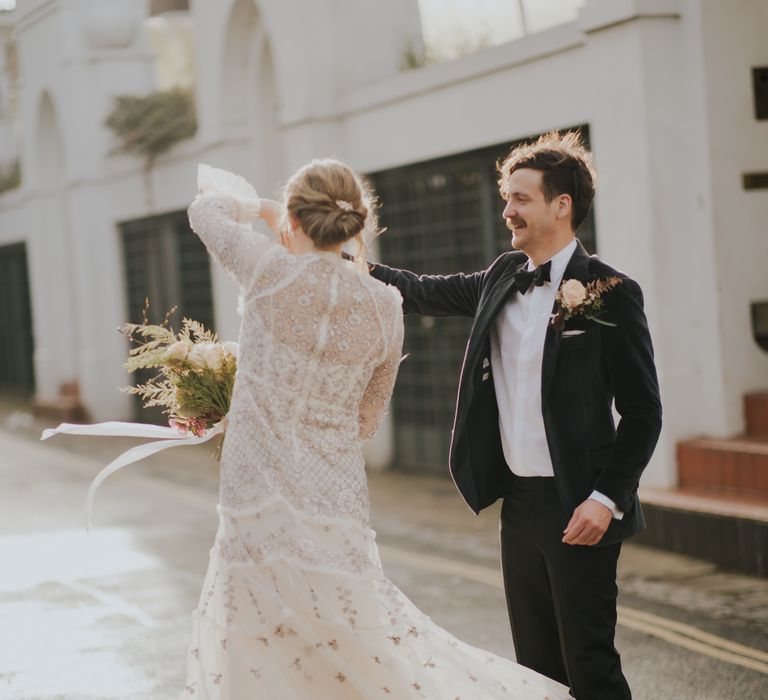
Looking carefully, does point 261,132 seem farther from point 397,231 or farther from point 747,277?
point 747,277

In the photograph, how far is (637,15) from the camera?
837 cm

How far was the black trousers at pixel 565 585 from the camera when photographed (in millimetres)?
3875

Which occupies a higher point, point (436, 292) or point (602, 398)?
point (436, 292)

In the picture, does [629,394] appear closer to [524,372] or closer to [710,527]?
[524,372]

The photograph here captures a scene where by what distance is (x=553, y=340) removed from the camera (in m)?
3.88

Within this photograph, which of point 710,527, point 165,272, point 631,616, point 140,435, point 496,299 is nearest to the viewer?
point 496,299

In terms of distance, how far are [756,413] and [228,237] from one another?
222 inches

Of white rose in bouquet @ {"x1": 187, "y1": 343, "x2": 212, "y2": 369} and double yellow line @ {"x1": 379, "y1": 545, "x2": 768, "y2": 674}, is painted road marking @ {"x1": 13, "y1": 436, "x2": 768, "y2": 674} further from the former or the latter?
white rose in bouquet @ {"x1": 187, "y1": 343, "x2": 212, "y2": 369}

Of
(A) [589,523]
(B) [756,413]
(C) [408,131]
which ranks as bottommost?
(B) [756,413]

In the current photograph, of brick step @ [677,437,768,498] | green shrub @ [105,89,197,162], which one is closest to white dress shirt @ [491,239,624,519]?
brick step @ [677,437,768,498]

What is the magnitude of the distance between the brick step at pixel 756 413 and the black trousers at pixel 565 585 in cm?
485

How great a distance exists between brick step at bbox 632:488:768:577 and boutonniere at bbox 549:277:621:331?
13.0ft

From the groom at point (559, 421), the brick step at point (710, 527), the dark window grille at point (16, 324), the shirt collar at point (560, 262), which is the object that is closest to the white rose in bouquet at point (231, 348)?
the groom at point (559, 421)

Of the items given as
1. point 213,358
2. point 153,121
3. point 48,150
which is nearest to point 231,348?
point 213,358
